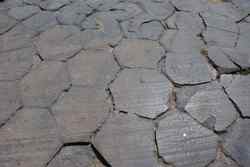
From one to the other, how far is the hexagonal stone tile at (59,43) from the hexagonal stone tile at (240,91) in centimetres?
142

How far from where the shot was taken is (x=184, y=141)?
176cm

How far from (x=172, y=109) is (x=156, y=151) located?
1.28ft

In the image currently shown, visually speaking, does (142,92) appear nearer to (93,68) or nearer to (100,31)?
(93,68)

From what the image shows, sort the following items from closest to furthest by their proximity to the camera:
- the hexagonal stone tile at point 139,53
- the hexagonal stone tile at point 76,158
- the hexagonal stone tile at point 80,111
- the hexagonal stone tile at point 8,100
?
the hexagonal stone tile at point 76,158 → the hexagonal stone tile at point 80,111 → the hexagonal stone tile at point 8,100 → the hexagonal stone tile at point 139,53

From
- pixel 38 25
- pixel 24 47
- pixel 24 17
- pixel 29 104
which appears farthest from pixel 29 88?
pixel 24 17

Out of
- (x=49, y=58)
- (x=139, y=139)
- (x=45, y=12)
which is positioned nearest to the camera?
(x=139, y=139)

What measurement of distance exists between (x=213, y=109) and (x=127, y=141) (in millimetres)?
720

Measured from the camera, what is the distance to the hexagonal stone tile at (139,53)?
7.58 feet

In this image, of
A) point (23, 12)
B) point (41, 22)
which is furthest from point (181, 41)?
point (23, 12)

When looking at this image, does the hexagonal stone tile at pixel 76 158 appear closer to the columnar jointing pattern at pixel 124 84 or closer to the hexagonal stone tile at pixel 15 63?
the columnar jointing pattern at pixel 124 84

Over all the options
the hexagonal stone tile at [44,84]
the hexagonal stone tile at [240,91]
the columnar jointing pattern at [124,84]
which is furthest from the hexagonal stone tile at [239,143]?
the hexagonal stone tile at [44,84]

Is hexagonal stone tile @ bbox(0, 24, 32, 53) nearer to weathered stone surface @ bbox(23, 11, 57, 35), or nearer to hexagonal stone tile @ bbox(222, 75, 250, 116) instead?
weathered stone surface @ bbox(23, 11, 57, 35)

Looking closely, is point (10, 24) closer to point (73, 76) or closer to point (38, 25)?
point (38, 25)

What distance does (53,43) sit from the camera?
2.51m
